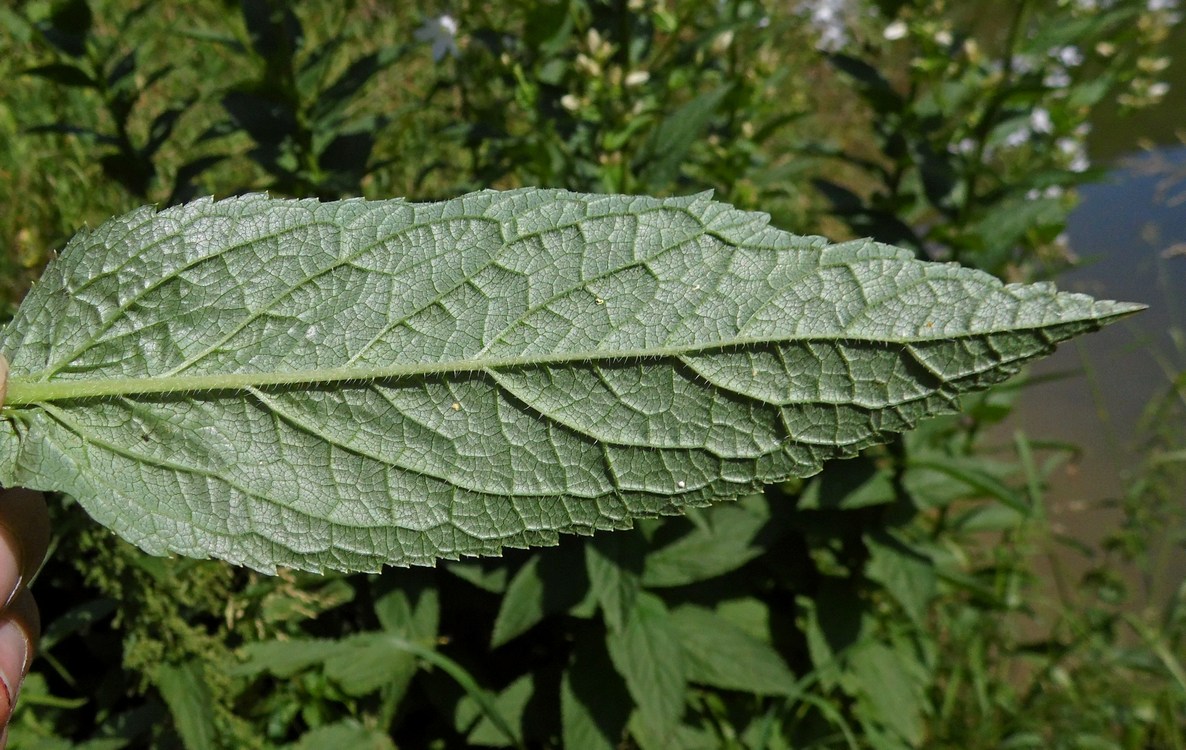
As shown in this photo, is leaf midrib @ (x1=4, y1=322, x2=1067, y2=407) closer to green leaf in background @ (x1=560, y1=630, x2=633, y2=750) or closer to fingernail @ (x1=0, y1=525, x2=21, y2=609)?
fingernail @ (x1=0, y1=525, x2=21, y2=609)

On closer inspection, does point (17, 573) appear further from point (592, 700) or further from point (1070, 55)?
point (1070, 55)

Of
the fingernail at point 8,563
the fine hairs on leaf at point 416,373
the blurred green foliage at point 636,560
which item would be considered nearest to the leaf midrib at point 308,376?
the fine hairs on leaf at point 416,373

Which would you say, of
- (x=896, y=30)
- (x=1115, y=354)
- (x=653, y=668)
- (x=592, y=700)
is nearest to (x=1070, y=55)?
(x=896, y=30)

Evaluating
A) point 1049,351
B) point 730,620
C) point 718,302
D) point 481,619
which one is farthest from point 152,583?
point 1049,351

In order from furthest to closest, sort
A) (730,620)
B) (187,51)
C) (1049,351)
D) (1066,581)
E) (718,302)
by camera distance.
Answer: (187,51)
(1066,581)
(730,620)
(718,302)
(1049,351)

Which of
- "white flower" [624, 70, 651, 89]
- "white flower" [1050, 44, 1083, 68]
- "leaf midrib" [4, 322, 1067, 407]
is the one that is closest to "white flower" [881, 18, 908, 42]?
"white flower" [1050, 44, 1083, 68]

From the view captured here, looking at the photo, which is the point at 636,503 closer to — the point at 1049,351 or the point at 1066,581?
the point at 1049,351

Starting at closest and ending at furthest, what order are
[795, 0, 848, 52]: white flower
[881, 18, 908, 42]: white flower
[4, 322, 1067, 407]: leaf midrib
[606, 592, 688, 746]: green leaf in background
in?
[4, 322, 1067, 407]: leaf midrib → [606, 592, 688, 746]: green leaf in background → [881, 18, 908, 42]: white flower → [795, 0, 848, 52]: white flower
